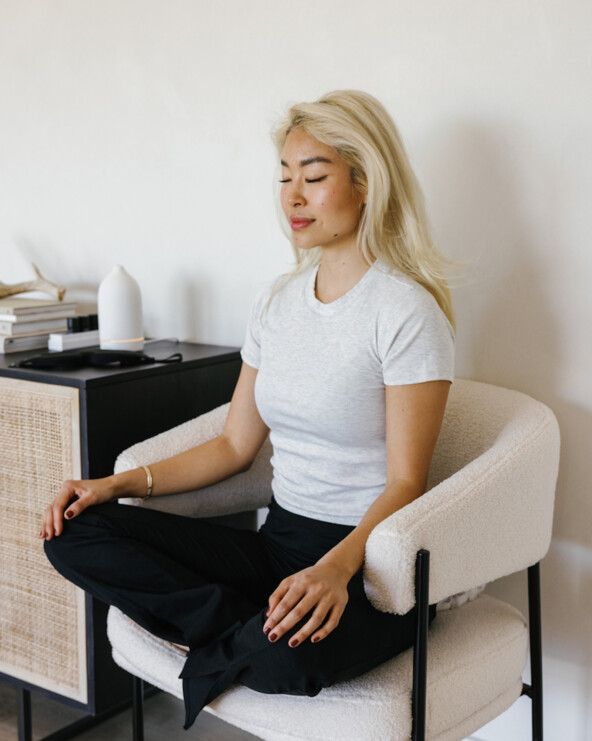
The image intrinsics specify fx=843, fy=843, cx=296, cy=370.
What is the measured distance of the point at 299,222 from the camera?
144 centimetres

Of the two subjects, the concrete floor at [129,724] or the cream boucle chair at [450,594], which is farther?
the concrete floor at [129,724]

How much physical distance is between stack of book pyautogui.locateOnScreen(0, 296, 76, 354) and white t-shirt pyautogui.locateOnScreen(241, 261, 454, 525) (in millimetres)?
753

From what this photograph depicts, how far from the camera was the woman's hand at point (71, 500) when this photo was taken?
1364 mm

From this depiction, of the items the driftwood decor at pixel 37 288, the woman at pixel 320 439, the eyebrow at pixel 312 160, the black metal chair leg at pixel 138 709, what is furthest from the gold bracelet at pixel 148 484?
the driftwood decor at pixel 37 288

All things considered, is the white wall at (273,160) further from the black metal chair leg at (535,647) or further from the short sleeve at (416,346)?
the short sleeve at (416,346)

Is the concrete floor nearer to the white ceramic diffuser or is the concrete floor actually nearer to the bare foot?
the bare foot

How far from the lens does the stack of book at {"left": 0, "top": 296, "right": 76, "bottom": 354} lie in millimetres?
1965

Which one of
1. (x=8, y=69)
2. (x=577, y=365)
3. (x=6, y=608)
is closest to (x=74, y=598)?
(x=6, y=608)

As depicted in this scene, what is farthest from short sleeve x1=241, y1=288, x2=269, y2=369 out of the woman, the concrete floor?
the concrete floor

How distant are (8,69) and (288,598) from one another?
1.89 m

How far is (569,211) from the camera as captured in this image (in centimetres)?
156

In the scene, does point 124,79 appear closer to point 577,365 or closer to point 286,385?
point 286,385

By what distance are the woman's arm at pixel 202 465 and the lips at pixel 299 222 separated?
0.30 metres

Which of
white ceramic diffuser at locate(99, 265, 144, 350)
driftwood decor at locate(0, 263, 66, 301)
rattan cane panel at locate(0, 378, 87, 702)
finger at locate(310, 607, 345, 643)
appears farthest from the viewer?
driftwood decor at locate(0, 263, 66, 301)
